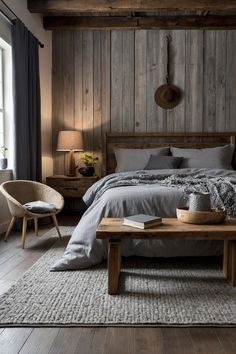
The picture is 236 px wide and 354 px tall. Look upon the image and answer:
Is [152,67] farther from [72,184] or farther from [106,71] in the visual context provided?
[72,184]

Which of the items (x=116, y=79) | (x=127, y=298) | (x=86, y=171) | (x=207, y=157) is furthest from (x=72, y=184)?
(x=127, y=298)

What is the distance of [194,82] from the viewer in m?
5.03

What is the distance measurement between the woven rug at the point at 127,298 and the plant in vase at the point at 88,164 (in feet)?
7.31

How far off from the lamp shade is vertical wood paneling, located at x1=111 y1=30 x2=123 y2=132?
63cm

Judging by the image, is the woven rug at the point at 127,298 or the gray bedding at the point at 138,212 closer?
the woven rug at the point at 127,298

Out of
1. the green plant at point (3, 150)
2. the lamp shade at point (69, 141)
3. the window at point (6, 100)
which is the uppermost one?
the window at point (6, 100)

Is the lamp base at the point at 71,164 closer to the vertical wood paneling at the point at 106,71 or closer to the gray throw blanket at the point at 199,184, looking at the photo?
the vertical wood paneling at the point at 106,71

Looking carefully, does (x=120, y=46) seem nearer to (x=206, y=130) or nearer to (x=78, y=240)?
(x=206, y=130)

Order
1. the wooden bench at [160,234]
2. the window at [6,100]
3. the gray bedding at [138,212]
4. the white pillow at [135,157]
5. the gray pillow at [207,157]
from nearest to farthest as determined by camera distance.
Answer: the wooden bench at [160,234]
the gray bedding at [138,212]
the window at [6,100]
the gray pillow at [207,157]
the white pillow at [135,157]

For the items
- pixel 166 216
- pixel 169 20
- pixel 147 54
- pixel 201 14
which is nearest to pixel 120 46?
pixel 147 54

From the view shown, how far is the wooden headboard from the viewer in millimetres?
4977

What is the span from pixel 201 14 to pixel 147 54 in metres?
0.88

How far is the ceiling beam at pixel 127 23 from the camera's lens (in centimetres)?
489

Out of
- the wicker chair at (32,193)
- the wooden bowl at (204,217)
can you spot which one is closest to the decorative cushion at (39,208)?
the wicker chair at (32,193)
